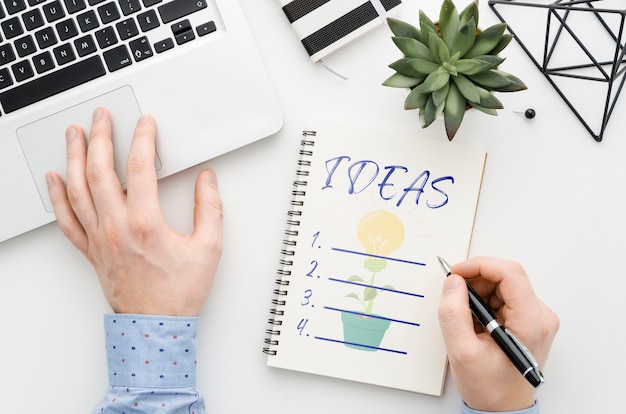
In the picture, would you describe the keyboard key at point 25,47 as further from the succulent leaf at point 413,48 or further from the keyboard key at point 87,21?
the succulent leaf at point 413,48

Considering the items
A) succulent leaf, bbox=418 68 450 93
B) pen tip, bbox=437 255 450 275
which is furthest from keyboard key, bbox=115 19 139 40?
pen tip, bbox=437 255 450 275

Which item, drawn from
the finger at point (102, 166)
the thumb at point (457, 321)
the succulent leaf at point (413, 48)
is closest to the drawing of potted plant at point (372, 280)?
the thumb at point (457, 321)

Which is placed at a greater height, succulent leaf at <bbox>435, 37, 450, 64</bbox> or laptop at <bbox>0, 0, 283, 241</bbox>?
laptop at <bbox>0, 0, 283, 241</bbox>

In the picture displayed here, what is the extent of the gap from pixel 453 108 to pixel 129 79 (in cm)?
38

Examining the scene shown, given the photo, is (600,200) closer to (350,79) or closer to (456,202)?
(456,202)

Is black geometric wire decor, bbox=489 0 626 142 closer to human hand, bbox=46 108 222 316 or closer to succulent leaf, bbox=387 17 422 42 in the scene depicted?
succulent leaf, bbox=387 17 422 42

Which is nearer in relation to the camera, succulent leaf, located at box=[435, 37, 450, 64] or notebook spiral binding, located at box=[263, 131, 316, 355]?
succulent leaf, located at box=[435, 37, 450, 64]

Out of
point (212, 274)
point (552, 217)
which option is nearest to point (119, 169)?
point (212, 274)

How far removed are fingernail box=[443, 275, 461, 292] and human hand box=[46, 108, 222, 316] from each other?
0.28 m

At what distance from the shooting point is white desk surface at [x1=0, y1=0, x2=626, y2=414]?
2.60 feet

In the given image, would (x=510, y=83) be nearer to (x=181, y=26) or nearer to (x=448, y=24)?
(x=448, y=24)

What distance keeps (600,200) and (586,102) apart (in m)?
0.12

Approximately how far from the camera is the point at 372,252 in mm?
791

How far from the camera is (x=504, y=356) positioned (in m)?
0.70
